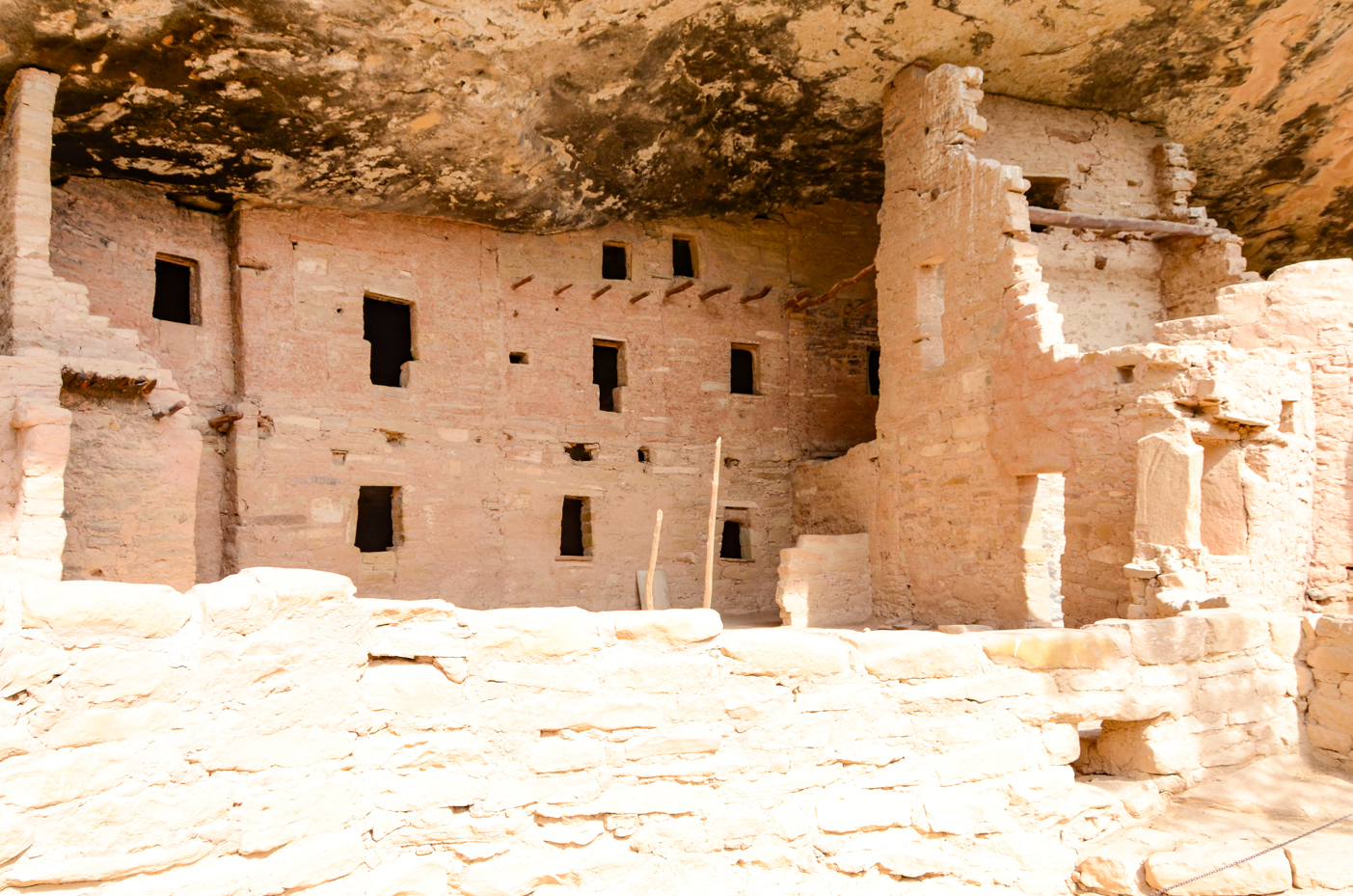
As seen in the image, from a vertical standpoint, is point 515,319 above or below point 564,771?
above

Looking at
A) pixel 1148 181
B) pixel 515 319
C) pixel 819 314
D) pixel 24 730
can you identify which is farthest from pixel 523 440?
pixel 24 730

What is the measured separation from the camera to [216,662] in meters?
3.09

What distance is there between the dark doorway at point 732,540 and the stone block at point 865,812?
397 inches

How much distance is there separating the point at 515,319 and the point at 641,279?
1.93 meters

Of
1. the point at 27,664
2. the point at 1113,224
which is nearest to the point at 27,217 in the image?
the point at 27,664

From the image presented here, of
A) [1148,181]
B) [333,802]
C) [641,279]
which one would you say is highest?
[1148,181]

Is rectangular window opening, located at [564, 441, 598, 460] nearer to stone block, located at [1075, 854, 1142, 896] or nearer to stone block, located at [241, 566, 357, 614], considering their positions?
stone block, located at [1075, 854, 1142, 896]

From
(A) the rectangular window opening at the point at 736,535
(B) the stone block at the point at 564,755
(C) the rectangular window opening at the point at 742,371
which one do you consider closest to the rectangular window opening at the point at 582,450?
(A) the rectangular window opening at the point at 736,535

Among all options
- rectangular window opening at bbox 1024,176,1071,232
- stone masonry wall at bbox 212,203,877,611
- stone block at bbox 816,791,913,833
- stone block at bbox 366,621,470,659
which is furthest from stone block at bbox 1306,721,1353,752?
stone masonry wall at bbox 212,203,877,611

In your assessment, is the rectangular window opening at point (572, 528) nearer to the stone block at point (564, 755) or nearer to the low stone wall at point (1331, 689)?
the low stone wall at point (1331, 689)

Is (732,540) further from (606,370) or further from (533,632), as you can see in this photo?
(533,632)

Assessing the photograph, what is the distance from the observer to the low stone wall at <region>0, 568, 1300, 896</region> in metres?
2.88

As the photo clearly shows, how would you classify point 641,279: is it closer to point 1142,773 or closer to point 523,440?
point 523,440

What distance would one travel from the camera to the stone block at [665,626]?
12.3 ft
